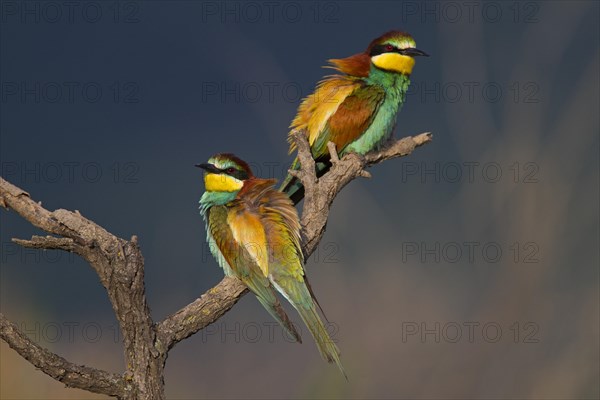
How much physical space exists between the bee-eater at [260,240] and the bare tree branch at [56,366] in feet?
1.82

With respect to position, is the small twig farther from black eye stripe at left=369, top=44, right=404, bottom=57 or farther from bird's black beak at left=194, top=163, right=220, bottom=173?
black eye stripe at left=369, top=44, right=404, bottom=57

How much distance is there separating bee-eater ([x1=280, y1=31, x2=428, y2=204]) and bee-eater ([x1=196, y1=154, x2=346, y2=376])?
464 mm

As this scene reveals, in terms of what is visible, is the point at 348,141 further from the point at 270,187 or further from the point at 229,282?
the point at 229,282

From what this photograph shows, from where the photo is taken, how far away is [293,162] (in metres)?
3.20

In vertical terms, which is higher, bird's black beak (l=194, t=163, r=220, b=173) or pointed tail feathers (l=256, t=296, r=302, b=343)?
bird's black beak (l=194, t=163, r=220, b=173)

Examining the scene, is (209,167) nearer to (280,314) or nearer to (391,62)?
(280,314)

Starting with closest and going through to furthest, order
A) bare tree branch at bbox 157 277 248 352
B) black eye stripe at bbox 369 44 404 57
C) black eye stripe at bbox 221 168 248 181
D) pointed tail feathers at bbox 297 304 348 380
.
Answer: bare tree branch at bbox 157 277 248 352 < pointed tail feathers at bbox 297 304 348 380 < black eye stripe at bbox 221 168 248 181 < black eye stripe at bbox 369 44 404 57

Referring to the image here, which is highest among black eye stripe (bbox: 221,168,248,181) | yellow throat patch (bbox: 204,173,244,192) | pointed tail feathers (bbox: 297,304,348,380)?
black eye stripe (bbox: 221,168,248,181)

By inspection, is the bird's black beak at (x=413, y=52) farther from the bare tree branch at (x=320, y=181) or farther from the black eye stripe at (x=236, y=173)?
the black eye stripe at (x=236, y=173)

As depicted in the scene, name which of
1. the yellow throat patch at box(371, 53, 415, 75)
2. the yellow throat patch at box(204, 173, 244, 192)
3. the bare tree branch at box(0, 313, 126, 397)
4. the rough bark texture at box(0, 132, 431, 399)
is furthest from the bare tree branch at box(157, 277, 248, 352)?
the yellow throat patch at box(371, 53, 415, 75)

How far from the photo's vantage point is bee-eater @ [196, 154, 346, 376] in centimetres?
250

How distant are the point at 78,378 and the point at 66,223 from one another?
40 centimetres

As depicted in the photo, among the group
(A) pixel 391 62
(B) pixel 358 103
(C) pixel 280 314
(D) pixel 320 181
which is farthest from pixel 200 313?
(A) pixel 391 62

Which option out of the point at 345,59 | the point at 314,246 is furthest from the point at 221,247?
the point at 345,59
